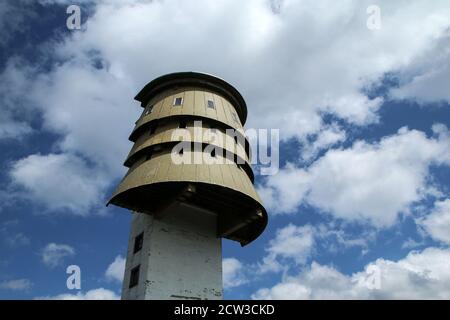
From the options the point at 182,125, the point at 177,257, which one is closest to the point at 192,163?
the point at 182,125

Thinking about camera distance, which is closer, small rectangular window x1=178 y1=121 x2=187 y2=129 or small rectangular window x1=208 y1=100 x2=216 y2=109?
small rectangular window x1=178 y1=121 x2=187 y2=129

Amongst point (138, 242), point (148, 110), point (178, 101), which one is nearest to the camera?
point (138, 242)

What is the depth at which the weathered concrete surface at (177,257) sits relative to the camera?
55.2 ft

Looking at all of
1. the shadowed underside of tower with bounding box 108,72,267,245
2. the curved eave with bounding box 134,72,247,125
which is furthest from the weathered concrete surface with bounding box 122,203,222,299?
the curved eave with bounding box 134,72,247,125

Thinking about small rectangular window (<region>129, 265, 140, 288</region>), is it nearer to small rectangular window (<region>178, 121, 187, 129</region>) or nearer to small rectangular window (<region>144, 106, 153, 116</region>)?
small rectangular window (<region>178, 121, 187, 129</region>)

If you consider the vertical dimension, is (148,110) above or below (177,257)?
above

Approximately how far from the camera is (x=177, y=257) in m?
17.9

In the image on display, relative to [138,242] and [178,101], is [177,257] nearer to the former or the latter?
[138,242]

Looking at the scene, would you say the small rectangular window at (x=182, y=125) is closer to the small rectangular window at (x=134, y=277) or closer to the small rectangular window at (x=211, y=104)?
the small rectangular window at (x=211, y=104)

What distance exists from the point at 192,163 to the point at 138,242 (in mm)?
4881

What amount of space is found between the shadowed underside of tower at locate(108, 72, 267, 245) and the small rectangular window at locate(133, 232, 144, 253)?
130 cm

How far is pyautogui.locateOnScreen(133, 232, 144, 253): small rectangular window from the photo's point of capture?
18.4 m
